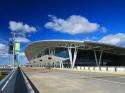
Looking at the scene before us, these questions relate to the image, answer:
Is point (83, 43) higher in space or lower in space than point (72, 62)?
higher

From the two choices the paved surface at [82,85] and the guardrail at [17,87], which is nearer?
the guardrail at [17,87]

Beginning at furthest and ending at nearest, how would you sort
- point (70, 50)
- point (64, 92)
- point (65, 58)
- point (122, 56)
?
point (122, 56)
point (65, 58)
point (70, 50)
point (64, 92)

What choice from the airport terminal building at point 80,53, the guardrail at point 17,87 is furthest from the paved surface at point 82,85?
the airport terminal building at point 80,53

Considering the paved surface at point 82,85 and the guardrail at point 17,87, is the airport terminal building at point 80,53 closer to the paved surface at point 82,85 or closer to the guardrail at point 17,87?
the paved surface at point 82,85

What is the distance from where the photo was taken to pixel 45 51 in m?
117

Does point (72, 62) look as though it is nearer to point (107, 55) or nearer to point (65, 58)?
point (65, 58)

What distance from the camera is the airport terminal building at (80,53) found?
281 ft

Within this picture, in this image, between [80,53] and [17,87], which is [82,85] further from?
[80,53]

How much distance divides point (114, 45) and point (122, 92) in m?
73.2

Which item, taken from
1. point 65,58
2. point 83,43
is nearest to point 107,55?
→ point 65,58

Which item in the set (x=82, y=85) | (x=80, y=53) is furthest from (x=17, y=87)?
(x=80, y=53)

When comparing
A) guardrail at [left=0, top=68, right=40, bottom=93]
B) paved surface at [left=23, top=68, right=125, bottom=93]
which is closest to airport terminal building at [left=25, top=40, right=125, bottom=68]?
paved surface at [left=23, top=68, right=125, bottom=93]

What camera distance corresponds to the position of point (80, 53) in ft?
332

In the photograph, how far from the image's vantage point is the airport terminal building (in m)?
85.6
